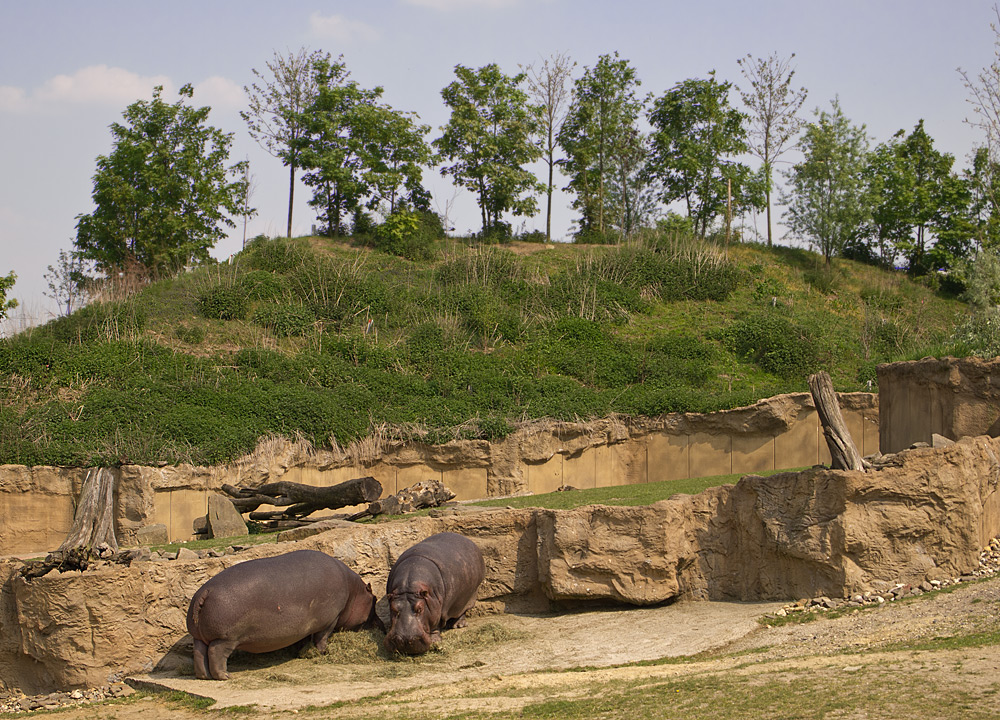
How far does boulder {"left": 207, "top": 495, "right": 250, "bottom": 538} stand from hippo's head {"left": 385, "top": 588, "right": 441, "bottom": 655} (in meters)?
4.86

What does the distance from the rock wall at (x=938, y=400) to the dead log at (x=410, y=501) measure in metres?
7.59

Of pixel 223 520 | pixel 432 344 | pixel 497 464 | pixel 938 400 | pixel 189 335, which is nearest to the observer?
pixel 223 520

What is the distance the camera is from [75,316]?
2366 centimetres

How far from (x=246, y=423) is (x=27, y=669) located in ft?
31.4

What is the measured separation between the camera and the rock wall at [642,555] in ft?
32.2

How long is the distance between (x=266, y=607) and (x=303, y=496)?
6214 mm

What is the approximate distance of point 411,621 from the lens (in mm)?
9734

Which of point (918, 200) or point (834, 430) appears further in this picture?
point (918, 200)

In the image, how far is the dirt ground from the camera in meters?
7.68

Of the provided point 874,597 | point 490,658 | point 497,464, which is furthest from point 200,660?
point 497,464

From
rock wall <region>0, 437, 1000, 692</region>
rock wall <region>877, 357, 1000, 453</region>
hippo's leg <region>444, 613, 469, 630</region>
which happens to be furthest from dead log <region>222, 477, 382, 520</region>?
rock wall <region>877, 357, 1000, 453</region>

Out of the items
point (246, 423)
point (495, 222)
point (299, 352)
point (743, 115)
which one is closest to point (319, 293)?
point (299, 352)

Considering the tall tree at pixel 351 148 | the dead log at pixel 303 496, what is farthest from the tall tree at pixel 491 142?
the dead log at pixel 303 496

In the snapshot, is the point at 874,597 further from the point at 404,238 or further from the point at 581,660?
the point at 404,238
